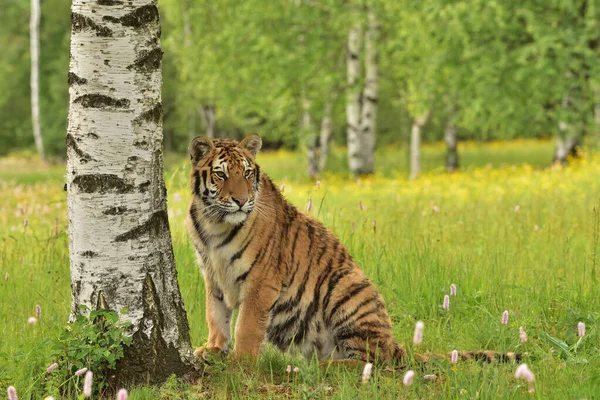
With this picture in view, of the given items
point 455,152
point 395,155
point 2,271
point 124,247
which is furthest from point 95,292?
point 395,155

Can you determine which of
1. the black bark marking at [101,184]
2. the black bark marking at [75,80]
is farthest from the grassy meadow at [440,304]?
the black bark marking at [75,80]

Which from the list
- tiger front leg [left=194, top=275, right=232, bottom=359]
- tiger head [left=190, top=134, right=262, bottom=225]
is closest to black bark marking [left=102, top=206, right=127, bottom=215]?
tiger head [left=190, top=134, right=262, bottom=225]

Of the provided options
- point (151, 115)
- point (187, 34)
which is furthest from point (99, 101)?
point (187, 34)

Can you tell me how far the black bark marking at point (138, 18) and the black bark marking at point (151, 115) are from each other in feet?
1.69

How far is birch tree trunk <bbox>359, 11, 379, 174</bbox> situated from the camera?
20.8 metres

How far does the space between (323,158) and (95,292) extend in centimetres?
2093

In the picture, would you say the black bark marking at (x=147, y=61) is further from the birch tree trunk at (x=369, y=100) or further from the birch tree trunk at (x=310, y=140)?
the birch tree trunk at (x=369, y=100)

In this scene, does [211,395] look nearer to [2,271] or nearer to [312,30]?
[2,271]

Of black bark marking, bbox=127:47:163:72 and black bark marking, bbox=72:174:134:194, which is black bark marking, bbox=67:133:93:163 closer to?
black bark marking, bbox=72:174:134:194

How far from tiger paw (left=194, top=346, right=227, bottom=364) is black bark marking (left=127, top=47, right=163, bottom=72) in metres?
1.98

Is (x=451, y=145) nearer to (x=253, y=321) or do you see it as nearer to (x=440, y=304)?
(x=440, y=304)

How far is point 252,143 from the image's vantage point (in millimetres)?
4945

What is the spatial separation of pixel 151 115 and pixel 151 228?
0.72 m

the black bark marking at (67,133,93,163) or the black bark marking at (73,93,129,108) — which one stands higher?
the black bark marking at (73,93,129,108)
